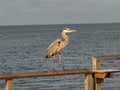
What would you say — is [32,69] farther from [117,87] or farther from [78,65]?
[117,87]

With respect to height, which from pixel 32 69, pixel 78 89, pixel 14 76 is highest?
pixel 32 69

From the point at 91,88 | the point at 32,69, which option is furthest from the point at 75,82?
the point at 91,88

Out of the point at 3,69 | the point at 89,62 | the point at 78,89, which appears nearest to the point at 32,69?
the point at 3,69

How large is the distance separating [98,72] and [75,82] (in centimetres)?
1683

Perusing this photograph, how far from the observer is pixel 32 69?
40.3 meters

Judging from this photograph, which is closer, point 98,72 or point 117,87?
point 98,72

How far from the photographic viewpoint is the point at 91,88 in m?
14.4

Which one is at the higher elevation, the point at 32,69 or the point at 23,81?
the point at 32,69

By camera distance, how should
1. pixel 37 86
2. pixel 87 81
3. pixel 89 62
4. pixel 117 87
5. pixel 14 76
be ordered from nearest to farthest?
pixel 14 76 → pixel 87 81 → pixel 117 87 → pixel 37 86 → pixel 89 62

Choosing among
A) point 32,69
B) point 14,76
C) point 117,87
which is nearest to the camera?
point 14,76

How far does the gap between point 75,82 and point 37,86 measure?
277cm

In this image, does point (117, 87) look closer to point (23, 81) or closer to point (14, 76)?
point (23, 81)

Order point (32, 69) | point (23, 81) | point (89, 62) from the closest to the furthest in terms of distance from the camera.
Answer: point (23, 81), point (32, 69), point (89, 62)

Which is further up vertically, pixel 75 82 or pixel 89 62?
pixel 89 62
